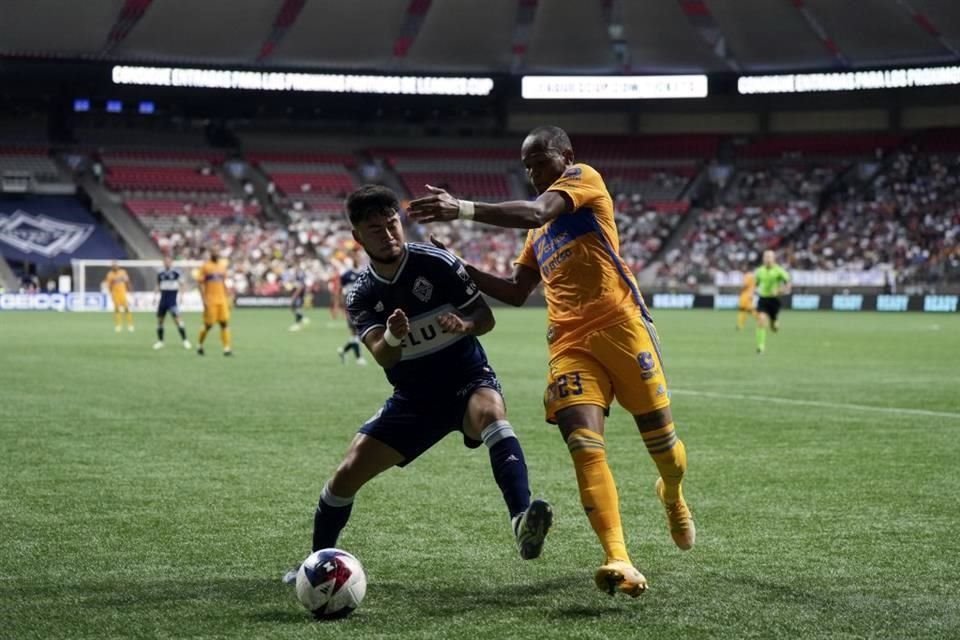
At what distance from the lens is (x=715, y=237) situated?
64.2 meters

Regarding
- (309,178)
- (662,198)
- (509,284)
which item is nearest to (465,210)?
(509,284)

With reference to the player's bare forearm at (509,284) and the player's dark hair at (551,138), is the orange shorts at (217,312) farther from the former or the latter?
the player's dark hair at (551,138)

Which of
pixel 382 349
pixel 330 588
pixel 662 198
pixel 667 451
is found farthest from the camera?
pixel 662 198

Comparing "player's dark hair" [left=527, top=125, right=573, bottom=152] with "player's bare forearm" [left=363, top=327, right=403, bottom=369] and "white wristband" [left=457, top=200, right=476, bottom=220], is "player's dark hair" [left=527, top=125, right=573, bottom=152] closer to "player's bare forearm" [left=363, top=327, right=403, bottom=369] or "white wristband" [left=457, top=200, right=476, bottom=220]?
"white wristband" [left=457, top=200, right=476, bottom=220]

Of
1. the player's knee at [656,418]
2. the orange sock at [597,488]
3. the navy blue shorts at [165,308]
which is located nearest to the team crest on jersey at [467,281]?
the orange sock at [597,488]

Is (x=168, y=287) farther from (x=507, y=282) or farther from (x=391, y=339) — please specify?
(x=391, y=339)

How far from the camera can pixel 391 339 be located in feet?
20.6

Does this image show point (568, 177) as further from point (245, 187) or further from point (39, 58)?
point (245, 187)

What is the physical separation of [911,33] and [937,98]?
8.69 meters

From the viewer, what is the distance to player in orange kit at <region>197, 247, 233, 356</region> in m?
26.7

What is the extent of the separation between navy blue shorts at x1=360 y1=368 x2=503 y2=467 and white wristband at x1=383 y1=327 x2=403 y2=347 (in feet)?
1.53

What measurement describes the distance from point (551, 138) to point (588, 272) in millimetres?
728

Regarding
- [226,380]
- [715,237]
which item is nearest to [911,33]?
[715,237]

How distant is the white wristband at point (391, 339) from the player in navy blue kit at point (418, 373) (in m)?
0.15
